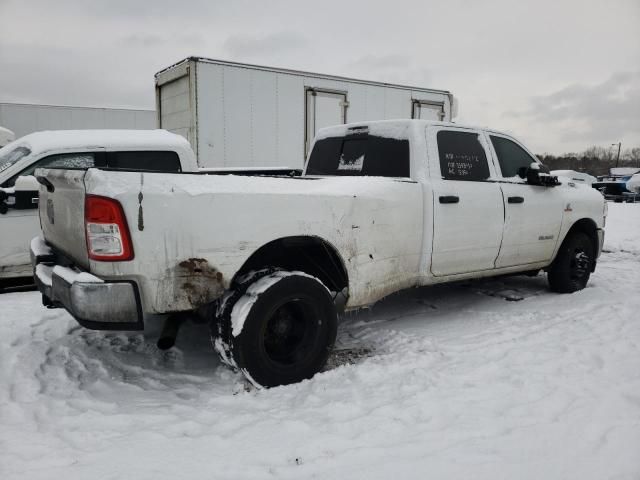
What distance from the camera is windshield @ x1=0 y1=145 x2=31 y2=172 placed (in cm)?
546

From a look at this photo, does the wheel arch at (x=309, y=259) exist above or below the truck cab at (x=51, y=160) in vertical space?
below

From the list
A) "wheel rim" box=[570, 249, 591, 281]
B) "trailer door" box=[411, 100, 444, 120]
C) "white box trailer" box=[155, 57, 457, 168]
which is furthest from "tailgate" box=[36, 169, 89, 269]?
"trailer door" box=[411, 100, 444, 120]

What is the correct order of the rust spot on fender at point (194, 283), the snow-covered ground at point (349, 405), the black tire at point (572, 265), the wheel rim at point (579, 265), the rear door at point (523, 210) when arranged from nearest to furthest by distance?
the snow-covered ground at point (349, 405) < the rust spot on fender at point (194, 283) < the rear door at point (523, 210) < the black tire at point (572, 265) < the wheel rim at point (579, 265)

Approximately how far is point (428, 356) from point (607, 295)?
10.1ft

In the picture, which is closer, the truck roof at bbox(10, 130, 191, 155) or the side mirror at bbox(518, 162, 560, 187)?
the side mirror at bbox(518, 162, 560, 187)

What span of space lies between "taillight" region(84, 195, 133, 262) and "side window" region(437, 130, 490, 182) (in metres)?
2.74

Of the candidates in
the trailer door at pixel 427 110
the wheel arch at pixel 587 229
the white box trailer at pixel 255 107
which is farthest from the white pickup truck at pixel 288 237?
the trailer door at pixel 427 110

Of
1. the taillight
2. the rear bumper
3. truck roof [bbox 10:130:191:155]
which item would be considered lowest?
the rear bumper

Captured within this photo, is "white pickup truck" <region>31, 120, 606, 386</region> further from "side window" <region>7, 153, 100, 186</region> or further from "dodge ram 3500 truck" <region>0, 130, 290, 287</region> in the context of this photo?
"side window" <region>7, 153, 100, 186</region>

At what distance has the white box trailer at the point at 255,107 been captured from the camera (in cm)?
905

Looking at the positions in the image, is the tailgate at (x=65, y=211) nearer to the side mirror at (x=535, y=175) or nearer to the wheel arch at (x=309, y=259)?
the wheel arch at (x=309, y=259)

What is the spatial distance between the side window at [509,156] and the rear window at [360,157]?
123 cm

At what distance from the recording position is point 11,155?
5641 mm

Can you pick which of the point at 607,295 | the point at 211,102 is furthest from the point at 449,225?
the point at 211,102
